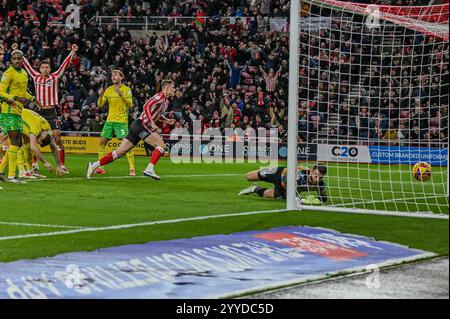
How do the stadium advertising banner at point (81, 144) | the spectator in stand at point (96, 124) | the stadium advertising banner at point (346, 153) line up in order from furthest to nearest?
the spectator in stand at point (96, 124) → the stadium advertising banner at point (81, 144) → the stadium advertising banner at point (346, 153)

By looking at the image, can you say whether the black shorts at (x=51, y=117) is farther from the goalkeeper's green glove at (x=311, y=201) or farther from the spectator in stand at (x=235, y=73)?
the spectator in stand at (x=235, y=73)

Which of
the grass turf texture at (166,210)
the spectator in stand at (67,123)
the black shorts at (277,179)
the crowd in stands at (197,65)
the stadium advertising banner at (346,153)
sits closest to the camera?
the grass turf texture at (166,210)

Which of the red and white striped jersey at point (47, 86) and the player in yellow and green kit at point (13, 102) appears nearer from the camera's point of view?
the player in yellow and green kit at point (13, 102)

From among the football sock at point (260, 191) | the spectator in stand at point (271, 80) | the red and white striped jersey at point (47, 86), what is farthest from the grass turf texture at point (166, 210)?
the spectator in stand at point (271, 80)

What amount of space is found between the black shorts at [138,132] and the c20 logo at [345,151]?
31.0 feet

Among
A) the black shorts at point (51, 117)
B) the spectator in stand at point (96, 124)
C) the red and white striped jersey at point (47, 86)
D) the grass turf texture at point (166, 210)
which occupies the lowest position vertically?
the grass turf texture at point (166, 210)

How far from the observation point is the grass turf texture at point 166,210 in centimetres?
1081

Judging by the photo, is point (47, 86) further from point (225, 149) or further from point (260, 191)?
point (225, 149)

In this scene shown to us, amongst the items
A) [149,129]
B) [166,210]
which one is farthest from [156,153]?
[166,210]

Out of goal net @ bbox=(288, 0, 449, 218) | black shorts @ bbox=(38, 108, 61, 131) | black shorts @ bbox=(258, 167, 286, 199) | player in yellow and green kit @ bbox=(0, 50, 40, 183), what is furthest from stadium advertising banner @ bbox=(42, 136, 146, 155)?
black shorts @ bbox=(258, 167, 286, 199)

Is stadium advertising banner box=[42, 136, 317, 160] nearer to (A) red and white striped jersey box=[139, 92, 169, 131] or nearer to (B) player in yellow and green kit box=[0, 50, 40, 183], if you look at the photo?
(A) red and white striped jersey box=[139, 92, 169, 131]
